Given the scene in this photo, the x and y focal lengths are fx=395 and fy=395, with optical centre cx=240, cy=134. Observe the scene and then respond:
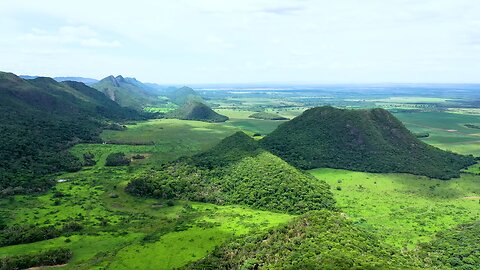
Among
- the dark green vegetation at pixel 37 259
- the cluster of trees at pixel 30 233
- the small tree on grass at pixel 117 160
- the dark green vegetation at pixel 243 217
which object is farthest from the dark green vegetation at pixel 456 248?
the small tree on grass at pixel 117 160

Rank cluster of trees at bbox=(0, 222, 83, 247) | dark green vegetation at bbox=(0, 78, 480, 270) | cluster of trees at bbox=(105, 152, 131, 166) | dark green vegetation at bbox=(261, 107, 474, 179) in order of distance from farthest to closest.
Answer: cluster of trees at bbox=(105, 152, 131, 166) → dark green vegetation at bbox=(261, 107, 474, 179) → cluster of trees at bbox=(0, 222, 83, 247) → dark green vegetation at bbox=(0, 78, 480, 270)

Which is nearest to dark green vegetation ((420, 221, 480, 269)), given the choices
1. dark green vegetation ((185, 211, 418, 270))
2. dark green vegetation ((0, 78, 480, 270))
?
dark green vegetation ((0, 78, 480, 270))

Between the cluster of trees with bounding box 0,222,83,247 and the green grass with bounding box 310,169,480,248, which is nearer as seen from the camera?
the cluster of trees with bounding box 0,222,83,247

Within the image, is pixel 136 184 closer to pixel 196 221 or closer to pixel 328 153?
pixel 196 221

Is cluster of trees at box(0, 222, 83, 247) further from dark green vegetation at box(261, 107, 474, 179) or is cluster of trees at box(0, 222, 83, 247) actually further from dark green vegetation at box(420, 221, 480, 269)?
dark green vegetation at box(261, 107, 474, 179)

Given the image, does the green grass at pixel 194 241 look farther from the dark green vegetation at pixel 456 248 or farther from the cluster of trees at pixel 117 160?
the cluster of trees at pixel 117 160

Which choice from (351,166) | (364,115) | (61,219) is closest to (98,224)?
(61,219)

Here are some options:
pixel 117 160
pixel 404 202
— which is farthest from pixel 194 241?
pixel 117 160
